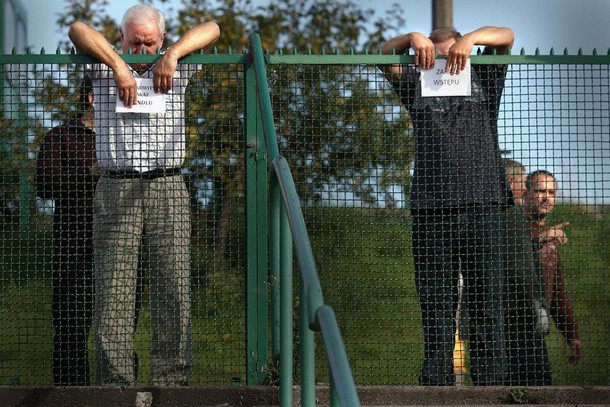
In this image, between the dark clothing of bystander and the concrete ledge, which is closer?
the concrete ledge

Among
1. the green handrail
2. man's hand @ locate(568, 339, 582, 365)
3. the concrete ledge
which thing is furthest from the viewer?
man's hand @ locate(568, 339, 582, 365)

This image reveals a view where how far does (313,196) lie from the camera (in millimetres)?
5969

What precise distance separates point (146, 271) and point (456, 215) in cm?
149

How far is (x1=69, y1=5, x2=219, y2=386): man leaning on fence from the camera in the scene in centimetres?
561

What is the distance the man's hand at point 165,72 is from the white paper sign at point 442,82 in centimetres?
119

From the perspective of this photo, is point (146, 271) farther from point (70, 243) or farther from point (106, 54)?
point (106, 54)

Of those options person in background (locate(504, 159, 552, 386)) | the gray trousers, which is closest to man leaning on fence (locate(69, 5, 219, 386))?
the gray trousers

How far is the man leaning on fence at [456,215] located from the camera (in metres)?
5.67

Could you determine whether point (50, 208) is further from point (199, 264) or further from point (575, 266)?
point (575, 266)

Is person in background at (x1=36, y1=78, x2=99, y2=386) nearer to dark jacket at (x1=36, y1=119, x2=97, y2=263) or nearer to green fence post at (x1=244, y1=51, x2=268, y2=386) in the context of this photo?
dark jacket at (x1=36, y1=119, x2=97, y2=263)

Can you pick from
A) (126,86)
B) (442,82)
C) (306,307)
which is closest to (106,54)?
(126,86)

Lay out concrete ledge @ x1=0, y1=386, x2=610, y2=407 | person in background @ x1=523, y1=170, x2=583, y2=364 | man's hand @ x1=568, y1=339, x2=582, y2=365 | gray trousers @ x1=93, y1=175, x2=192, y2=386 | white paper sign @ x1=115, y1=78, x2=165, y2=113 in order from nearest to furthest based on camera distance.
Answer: concrete ledge @ x1=0, y1=386, x2=610, y2=407 → gray trousers @ x1=93, y1=175, x2=192, y2=386 → white paper sign @ x1=115, y1=78, x2=165, y2=113 → person in background @ x1=523, y1=170, x2=583, y2=364 → man's hand @ x1=568, y1=339, x2=582, y2=365

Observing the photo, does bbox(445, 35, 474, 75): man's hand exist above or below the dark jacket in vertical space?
above

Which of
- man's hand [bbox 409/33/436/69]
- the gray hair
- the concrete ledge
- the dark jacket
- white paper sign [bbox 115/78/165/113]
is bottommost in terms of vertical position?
the concrete ledge
